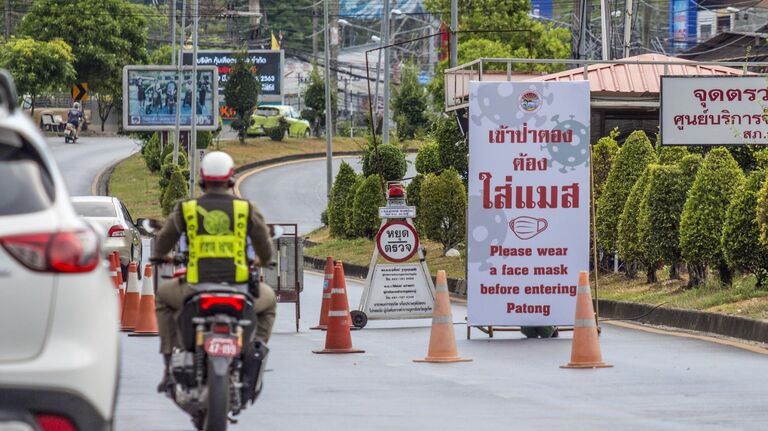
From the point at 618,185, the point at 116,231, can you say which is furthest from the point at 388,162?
the point at 618,185

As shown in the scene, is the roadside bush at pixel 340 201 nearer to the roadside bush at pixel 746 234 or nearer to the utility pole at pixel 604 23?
the utility pole at pixel 604 23

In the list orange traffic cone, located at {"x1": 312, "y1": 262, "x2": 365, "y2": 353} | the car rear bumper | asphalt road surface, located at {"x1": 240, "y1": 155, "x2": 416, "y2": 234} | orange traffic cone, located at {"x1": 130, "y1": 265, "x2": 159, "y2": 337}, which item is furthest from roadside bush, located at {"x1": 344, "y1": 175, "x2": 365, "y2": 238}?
the car rear bumper

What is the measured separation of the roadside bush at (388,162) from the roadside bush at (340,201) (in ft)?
5.11

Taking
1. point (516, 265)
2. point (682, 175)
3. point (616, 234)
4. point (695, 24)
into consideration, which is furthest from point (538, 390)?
point (695, 24)

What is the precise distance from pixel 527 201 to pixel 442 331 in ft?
8.42

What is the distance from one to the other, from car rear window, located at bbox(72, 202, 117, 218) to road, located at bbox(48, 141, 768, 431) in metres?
10.4

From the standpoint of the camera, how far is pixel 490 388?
12688mm

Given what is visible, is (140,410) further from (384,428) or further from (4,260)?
(4,260)

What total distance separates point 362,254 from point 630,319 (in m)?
16.4

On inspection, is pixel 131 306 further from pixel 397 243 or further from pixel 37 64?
pixel 37 64

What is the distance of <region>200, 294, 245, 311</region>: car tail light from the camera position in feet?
30.0

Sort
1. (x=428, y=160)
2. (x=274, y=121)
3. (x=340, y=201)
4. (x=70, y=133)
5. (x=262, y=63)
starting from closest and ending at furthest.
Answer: (x=428, y=160) → (x=340, y=201) → (x=70, y=133) → (x=274, y=121) → (x=262, y=63)

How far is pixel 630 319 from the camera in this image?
20469 millimetres

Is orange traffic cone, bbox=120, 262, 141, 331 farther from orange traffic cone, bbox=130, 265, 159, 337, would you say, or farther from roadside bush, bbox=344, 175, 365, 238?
roadside bush, bbox=344, 175, 365, 238
